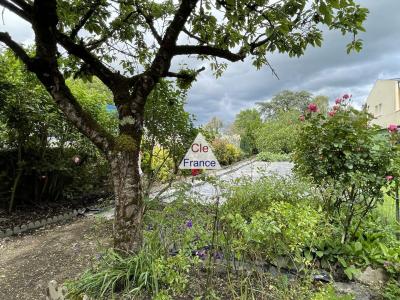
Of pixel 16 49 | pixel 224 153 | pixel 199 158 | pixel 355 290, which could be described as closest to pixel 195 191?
pixel 199 158

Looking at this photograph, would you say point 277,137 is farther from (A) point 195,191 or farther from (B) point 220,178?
(A) point 195,191

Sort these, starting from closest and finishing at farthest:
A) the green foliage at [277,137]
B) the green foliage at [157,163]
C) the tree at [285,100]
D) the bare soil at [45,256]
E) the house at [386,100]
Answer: the bare soil at [45,256] → the green foliage at [157,163] → the green foliage at [277,137] → the house at [386,100] → the tree at [285,100]

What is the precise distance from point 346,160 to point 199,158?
1451 millimetres

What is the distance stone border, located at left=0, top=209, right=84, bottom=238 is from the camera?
179 inches

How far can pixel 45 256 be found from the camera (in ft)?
11.8

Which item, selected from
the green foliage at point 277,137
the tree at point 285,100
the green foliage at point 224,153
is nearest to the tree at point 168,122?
the green foliage at point 224,153

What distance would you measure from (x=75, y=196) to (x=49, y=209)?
2.42 feet

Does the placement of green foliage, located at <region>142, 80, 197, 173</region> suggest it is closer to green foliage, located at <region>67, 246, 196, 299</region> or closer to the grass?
green foliage, located at <region>67, 246, 196, 299</region>

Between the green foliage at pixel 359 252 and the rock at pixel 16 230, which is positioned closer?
the green foliage at pixel 359 252

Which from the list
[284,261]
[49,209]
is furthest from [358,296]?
Answer: [49,209]

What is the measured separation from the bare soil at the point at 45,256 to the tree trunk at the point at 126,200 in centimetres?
38

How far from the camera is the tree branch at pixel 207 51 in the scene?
284 centimetres

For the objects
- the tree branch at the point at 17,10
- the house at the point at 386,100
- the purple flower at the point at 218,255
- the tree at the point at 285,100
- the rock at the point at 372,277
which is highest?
the tree at the point at 285,100

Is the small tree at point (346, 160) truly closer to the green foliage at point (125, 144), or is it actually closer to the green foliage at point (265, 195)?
the green foliage at point (265, 195)
